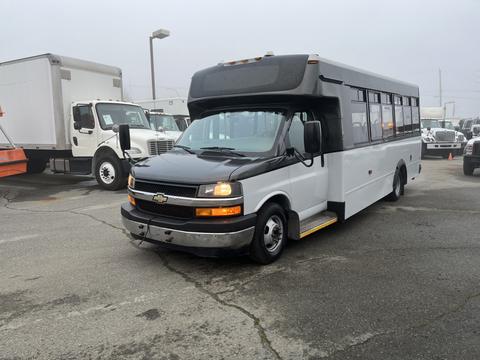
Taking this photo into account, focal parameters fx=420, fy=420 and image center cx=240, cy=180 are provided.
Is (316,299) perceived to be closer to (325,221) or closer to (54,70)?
(325,221)

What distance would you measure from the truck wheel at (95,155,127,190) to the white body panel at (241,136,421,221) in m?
6.71

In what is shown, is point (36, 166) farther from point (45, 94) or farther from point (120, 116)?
point (120, 116)

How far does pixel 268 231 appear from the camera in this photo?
198 inches

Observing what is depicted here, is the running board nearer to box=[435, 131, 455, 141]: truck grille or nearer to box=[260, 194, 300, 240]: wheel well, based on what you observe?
box=[260, 194, 300, 240]: wheel well

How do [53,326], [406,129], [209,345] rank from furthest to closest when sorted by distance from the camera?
[406,129] < [53,326] < [209,345]

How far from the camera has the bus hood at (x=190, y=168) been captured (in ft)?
14.9

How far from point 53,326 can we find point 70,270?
4.89 ft

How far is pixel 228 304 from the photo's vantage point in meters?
4.05

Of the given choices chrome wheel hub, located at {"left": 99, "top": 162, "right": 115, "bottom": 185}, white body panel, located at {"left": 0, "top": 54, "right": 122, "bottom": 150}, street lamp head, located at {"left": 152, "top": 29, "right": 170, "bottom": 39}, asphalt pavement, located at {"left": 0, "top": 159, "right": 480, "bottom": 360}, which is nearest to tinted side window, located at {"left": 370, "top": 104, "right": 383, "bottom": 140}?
asphalt pavement, located at {"left": 0, "top": 159, "right": 480, "bottom": 360}

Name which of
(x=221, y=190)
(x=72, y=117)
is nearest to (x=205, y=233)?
(x=221, y=190)

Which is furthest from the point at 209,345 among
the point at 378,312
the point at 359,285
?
the point at 359,285

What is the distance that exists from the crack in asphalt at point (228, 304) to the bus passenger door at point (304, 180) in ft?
5.40

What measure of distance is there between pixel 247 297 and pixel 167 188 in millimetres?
1514

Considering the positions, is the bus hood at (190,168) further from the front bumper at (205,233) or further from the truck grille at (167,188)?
the front bumper at (205,233)
